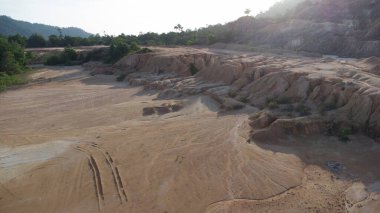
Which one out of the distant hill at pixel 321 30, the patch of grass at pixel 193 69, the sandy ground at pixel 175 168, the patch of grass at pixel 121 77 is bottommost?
the patch of grass at pixel 121 77

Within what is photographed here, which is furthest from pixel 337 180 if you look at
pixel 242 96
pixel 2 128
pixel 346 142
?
pixel 2 128

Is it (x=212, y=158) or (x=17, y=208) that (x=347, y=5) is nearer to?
(x=212, y=158)

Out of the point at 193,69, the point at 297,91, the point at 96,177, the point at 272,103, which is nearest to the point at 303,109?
the point at 272,103

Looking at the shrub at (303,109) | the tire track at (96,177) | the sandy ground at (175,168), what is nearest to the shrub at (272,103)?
the shrub at (303,109)

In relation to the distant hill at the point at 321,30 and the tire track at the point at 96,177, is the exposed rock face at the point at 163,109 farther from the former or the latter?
the distant hill at the point at 321,30

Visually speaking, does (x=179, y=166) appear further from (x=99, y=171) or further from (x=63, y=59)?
(x=63, y=59)

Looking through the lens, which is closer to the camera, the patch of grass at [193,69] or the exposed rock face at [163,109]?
the exposed rock face at [163,109]
